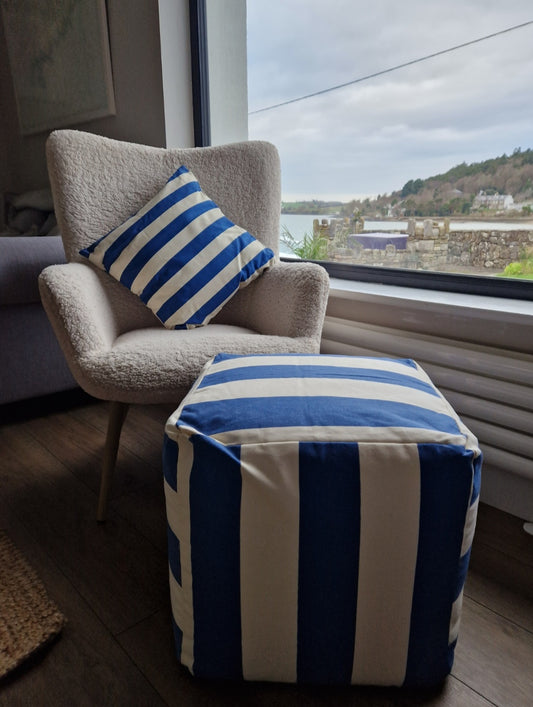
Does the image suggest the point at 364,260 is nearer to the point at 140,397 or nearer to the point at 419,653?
the point at 140,397

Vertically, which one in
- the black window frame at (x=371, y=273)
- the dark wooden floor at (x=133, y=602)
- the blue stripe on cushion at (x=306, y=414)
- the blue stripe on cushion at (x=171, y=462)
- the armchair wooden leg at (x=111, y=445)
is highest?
the black window frame at (x=371, y=273)

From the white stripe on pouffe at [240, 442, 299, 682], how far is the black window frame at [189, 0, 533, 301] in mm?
905

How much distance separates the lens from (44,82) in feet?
8.32

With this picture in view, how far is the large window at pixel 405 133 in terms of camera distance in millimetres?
1241

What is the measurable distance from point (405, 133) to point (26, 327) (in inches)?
51.3

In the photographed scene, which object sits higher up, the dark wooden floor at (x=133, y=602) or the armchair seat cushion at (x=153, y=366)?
the armchair seat cushion at (x=153, y=366)

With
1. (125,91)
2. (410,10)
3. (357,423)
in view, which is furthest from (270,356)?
(125,91)

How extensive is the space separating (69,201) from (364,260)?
0.93 m

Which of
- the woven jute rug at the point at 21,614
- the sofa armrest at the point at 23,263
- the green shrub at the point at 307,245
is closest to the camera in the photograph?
the woven jute rug at the point at 21,614

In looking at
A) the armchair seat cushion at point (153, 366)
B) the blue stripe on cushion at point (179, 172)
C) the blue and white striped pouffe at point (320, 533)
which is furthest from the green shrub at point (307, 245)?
the blue and white striped pouffe at point (320, 533)

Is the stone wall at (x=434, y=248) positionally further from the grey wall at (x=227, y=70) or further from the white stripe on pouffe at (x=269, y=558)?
the white stripe on pouffe at (x=269, y=558)

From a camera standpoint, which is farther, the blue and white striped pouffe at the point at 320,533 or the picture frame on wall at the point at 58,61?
the picture frame on wall at the point at 58,61

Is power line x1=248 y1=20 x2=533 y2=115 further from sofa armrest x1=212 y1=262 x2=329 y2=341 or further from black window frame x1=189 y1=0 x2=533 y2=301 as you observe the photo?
sofa armrest x1=212 y1=262 x2=329 y2=341

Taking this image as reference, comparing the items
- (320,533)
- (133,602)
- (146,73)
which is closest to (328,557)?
(320,533)
